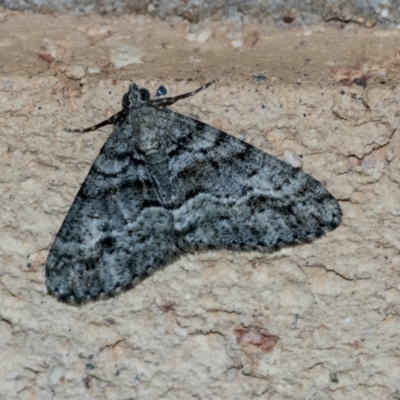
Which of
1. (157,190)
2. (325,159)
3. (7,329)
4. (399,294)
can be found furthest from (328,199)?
(7,329)

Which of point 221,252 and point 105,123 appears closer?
point 221,252

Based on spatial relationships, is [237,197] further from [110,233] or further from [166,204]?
[110,233]

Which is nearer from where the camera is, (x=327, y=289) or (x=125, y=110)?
(x=327, y=289)

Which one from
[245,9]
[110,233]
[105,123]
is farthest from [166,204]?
[245,9]

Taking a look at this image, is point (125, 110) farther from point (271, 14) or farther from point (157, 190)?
point (271, 14)

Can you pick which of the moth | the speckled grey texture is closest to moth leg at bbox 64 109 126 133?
the moth

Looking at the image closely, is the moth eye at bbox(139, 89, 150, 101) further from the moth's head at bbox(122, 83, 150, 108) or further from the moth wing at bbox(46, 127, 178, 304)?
the moth wing at bbox(46, 127, 178, 304)

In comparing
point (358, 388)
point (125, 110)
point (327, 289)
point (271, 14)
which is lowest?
point (358, 388)

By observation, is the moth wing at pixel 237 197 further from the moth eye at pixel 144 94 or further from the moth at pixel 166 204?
the moth eye at pixel 144 94
